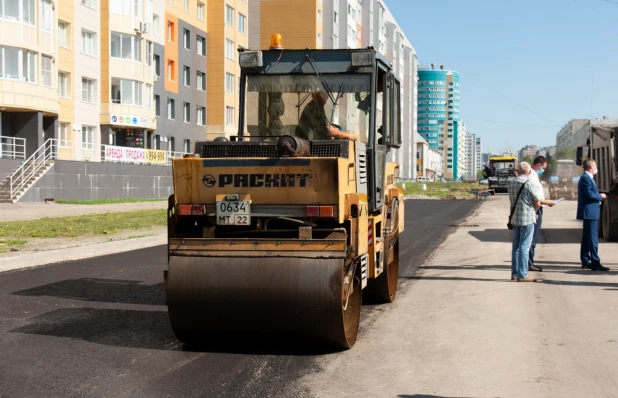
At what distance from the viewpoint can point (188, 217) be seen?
7.37 meters

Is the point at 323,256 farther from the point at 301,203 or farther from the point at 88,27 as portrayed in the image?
the point at 88,27

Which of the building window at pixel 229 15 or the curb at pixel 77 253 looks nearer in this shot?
the curb at pixel 77 253

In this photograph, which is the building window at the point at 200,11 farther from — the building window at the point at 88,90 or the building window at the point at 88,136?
the building window at the point at 88,136

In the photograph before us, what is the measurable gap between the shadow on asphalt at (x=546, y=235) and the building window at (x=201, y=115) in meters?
40.6

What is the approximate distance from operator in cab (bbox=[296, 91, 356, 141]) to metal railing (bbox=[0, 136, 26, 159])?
1135 inches

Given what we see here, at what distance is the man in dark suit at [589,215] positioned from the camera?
12.8 meters

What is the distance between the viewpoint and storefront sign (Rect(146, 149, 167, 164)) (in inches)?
1764

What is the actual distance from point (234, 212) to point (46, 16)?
35878 millimetres

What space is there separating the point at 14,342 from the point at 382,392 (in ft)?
11.9

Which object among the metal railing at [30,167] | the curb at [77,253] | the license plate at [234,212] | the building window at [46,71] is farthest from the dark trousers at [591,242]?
the building window at [46,71]

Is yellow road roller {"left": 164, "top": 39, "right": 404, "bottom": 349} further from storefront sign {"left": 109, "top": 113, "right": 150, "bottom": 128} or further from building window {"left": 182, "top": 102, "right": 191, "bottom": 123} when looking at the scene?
building window {"left": 182, "top": 102, "right": 191, "bottom": 123}

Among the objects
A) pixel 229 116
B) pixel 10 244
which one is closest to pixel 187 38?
pixel 229 116

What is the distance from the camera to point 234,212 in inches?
275

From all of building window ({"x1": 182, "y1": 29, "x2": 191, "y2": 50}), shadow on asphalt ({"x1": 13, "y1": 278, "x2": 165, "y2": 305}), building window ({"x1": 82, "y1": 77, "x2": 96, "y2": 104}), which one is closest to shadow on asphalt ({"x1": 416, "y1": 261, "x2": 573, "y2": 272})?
shadow on asphalt ({"x1": 13, "y1": 278, "x2": 165, "y2": 305})
